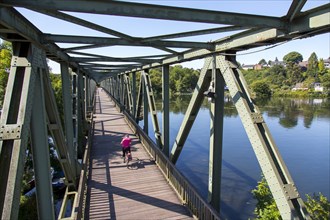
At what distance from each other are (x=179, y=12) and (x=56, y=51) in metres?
4.84

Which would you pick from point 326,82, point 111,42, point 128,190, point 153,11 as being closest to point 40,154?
point 111,42

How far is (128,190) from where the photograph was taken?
29.3 feet

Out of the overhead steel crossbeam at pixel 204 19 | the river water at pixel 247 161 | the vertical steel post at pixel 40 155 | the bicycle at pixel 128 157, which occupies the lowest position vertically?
the river water at pixel 247 161

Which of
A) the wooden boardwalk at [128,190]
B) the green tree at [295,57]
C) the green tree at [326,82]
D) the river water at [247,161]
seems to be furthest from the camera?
the green tree at [295,57]

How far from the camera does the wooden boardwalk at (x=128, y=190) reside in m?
7.49

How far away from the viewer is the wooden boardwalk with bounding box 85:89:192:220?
295 inches

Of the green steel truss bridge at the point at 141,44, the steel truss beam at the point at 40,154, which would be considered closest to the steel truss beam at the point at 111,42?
the green steel truss bridge at the point at 141,44

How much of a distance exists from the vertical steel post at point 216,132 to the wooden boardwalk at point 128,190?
3.47 feet

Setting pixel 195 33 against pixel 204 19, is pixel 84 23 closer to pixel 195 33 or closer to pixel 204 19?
pixel 195 33

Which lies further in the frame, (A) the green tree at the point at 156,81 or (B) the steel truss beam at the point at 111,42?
(A) the green tree at the point at 156,81

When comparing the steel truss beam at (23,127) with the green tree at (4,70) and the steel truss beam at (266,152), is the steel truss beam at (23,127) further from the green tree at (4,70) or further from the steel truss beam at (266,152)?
the green tree at (4,70)

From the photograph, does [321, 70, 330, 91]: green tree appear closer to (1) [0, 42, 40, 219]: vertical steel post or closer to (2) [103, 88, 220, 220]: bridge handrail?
(2) [103, 88, 220, 220]: bridge handrail

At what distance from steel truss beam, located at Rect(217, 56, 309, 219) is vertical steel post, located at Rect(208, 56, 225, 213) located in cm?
63

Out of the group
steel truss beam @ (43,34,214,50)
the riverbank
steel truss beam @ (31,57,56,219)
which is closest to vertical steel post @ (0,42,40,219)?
steel truss beam @ (31,57,56,219)
